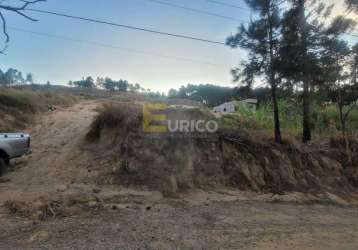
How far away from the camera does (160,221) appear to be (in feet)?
18.7

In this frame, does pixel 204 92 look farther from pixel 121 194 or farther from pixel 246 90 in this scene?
pixel 121 194

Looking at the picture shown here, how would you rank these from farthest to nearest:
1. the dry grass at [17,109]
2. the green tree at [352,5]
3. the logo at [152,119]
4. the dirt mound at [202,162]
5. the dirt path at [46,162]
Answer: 1. the dry grass at [17,109]
2. the green tree at [352,5]
3. the logo at [152,119]
4. the dirt mound at [202,162]
5. the dirt path at [46,162]

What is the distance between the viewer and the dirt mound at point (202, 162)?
8094mm

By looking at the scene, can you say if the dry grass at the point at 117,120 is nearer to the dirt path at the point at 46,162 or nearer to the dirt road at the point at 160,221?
the dirt path at the point at 46,162

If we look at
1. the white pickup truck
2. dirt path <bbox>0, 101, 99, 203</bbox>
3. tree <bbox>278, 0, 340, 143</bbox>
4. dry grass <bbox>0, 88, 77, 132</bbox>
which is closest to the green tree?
tree <bbox>278, 0, 340, 143</bbox>

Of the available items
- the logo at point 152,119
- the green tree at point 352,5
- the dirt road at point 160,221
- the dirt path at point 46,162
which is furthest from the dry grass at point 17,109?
the green tree at point 352,5

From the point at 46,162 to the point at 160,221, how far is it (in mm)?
4933

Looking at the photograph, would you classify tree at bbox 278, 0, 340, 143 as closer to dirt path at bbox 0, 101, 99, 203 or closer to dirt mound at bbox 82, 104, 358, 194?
dirt mound at bbox 82, 104, 358, 194

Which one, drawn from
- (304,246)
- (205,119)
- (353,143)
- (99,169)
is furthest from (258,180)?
(353,143)

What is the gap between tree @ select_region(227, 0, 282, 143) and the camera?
10.0 meters

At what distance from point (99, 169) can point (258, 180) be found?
15.0ft

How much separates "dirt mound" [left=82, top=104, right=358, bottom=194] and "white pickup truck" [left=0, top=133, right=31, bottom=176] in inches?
78.7

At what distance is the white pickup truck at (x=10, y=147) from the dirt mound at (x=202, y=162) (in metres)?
2.00

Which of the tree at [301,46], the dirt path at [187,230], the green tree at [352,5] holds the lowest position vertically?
the dirt path at [187,230]
